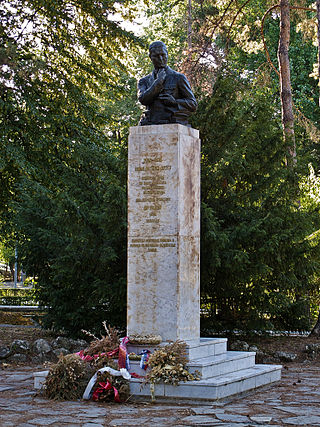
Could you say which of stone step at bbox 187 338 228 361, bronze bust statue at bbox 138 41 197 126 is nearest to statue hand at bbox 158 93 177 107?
bronze bust statue at bbox 138 41 197 126

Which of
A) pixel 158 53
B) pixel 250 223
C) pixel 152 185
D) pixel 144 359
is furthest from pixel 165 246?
pixel 250 223

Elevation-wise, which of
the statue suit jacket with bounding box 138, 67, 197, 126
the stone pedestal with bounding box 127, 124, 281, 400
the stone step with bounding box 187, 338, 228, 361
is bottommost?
the stone step with bounding box 187, 338, 228, 361

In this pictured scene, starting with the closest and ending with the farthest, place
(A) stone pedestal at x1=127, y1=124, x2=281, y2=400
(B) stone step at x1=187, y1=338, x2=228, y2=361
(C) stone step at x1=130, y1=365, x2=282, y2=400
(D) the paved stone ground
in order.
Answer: (D) the paved stone ground → (C) stone step at x1=130, y1=365, x2=282, y2=400 → (B) stone step at x1=187, y1=338, x2=228, y2=361 → (A) stone pedestal at x1=127, y1=124, x2=281, y2=400

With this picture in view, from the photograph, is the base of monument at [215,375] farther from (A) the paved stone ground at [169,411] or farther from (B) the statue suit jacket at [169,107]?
(B) the statue suit jacket at [169,107]

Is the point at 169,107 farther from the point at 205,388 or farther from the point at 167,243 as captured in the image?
the point at 205,388

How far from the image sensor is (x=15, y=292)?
3041 centimetres

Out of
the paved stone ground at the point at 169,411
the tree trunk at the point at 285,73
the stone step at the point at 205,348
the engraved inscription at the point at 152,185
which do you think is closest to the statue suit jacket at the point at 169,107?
the engraved inscription at the point at 152,185

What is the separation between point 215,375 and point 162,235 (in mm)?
1857

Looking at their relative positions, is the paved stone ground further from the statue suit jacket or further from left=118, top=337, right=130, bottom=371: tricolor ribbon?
Result: the statue suit jacket

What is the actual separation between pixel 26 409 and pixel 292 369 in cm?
538

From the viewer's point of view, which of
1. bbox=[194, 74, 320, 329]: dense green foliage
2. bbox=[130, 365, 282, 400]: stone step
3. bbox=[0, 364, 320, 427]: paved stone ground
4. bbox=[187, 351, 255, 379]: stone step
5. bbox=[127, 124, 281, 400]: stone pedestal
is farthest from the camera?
bbox=[194, 74, 320, 329]: dense green foliage

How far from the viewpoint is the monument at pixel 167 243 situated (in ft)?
29.6

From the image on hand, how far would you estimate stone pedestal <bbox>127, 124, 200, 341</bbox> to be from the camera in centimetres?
903

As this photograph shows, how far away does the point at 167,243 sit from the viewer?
908cm
